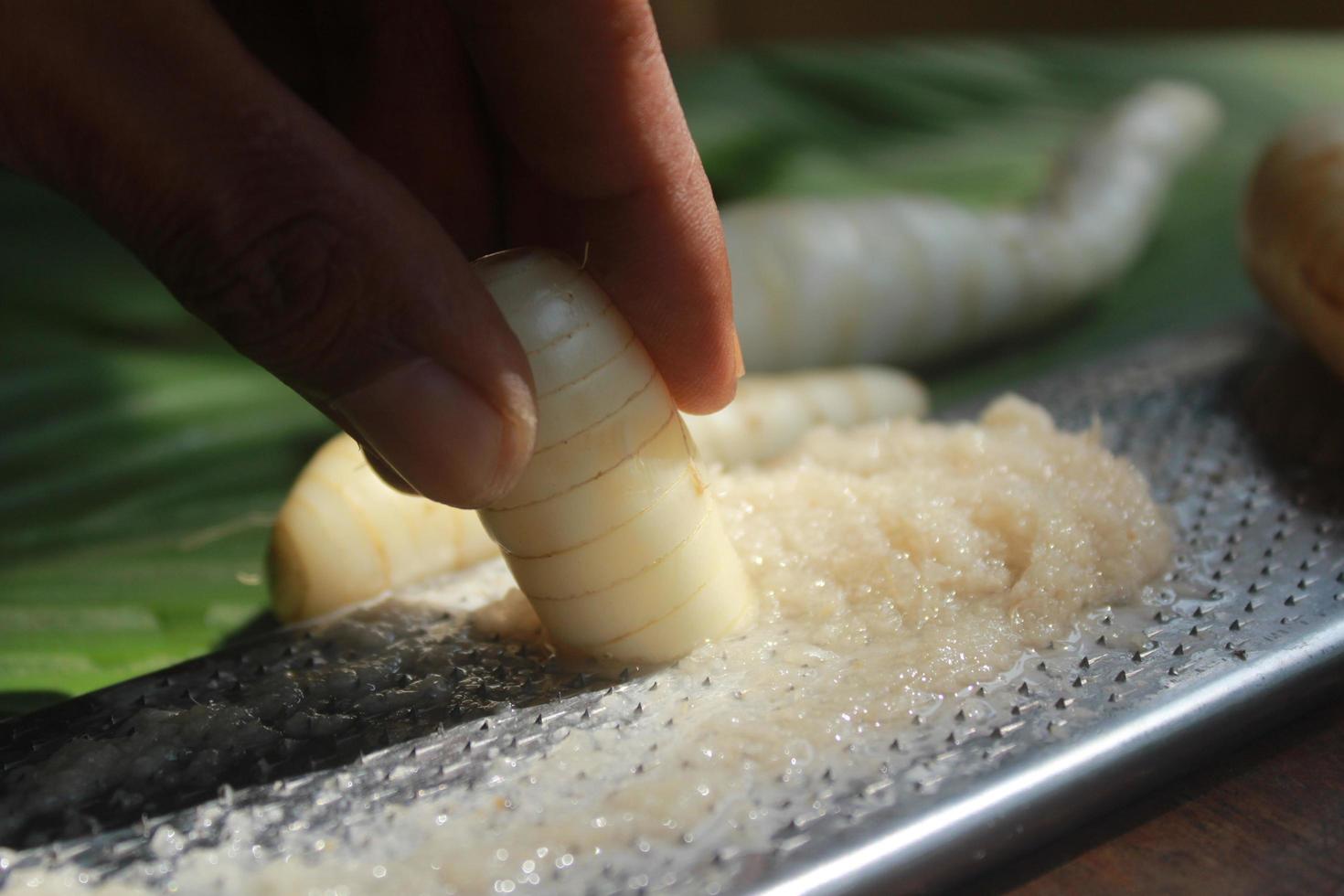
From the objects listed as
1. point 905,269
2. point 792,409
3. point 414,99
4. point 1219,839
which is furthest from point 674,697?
point 905,269

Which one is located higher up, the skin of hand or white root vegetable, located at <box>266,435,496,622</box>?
the skin of hand

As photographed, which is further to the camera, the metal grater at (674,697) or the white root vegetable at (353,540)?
the white root vegetable at (353,540)

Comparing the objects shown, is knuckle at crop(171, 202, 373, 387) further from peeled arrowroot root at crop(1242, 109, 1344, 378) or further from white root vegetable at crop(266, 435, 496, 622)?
peeled arrowroot root at crop(1242, 109, 1344, 378)

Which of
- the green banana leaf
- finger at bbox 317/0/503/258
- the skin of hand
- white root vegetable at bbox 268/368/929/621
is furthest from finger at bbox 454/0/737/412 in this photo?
the green banana leaf

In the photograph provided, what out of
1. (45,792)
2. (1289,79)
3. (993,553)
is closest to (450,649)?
(45,792)

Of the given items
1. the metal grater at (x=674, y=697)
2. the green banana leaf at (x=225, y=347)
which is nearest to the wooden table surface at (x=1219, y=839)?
the metal grater at (x=674, y=697)

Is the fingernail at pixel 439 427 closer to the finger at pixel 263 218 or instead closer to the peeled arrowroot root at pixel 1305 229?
the finger at pixel 263 218

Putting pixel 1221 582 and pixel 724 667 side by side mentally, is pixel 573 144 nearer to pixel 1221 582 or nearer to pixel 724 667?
pixel 724 667
